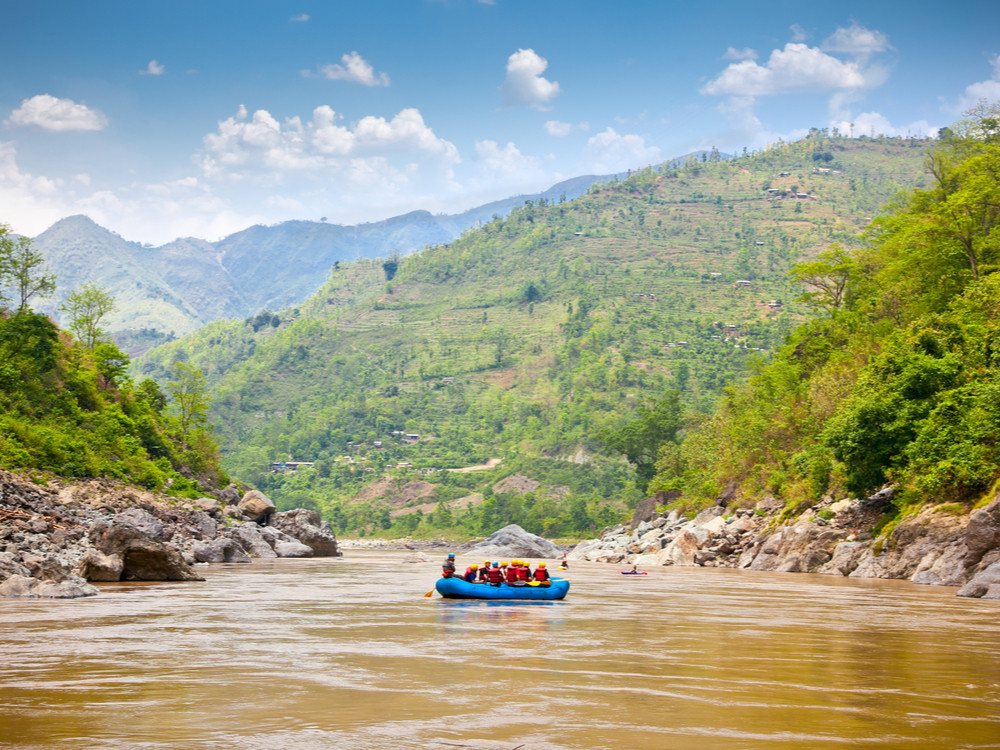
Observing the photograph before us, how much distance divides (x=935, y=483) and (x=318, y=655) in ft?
74.9

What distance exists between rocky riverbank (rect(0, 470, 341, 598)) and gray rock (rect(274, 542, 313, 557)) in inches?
4.0

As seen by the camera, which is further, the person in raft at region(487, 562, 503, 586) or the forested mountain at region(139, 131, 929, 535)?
the forested mountain at region(139, 131, 929, 535)

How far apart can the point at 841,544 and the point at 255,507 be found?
33.4 metres

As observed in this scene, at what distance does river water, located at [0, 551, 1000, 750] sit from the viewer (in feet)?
30.2

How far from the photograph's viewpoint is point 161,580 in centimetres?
2780

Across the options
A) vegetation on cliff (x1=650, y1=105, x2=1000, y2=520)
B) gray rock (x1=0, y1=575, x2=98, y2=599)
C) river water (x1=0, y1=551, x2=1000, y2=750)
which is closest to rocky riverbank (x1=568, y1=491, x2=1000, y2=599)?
vegetation on cliff (x1=650, y1=105, x2=1000, y2=520)

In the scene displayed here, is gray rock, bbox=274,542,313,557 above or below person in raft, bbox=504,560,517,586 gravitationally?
below

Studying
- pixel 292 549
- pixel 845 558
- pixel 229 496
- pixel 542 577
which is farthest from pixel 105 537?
pixel 845 558

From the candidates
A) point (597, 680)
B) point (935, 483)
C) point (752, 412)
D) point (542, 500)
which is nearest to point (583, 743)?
point (597, 680)

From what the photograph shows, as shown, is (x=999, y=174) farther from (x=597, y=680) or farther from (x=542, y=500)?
(x=542, y=500)

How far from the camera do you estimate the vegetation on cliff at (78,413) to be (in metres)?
35.7

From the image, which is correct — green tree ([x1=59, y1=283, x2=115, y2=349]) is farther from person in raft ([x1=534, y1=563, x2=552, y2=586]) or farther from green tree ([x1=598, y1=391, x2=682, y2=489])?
green tree ([x1=598, y1=391, x2=682, y2=489])

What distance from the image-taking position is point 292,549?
50.6 meters

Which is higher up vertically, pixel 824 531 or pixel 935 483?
pixel 935 483
